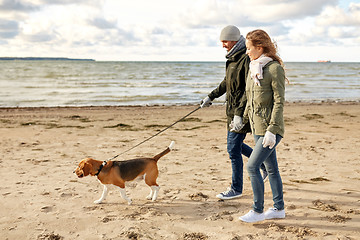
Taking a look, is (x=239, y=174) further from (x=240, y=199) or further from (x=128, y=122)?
(x=128, y=122)

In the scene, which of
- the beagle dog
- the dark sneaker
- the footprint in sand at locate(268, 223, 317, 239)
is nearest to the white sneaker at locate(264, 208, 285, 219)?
the footprint in sand at locate(268, 223, 317, 239)

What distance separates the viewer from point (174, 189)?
500 centimetres

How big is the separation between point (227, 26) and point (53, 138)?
20.0 ft

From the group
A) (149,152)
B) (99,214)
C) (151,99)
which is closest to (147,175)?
(99,214)

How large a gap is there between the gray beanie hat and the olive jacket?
737 millimetres

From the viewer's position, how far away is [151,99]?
1928 centimetres

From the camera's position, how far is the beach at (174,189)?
371 cm

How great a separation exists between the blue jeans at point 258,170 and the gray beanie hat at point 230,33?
4.13 feet

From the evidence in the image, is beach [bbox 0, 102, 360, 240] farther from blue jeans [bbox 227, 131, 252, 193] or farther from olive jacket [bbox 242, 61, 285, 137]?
olive jacket [bbox 242, 61, 285, 137]

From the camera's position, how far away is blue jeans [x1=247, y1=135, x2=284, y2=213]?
345 cm

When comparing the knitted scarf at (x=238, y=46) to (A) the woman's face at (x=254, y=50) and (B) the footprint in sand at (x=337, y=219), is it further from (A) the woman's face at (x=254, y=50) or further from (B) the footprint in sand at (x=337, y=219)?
(B) the footprint in sand at (x=337, y=219)

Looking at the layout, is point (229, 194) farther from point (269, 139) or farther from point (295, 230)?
point (269, 139)

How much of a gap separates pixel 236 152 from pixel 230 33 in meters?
1.50

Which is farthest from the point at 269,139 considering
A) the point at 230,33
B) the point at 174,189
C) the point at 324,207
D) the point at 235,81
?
the point at 174,189
